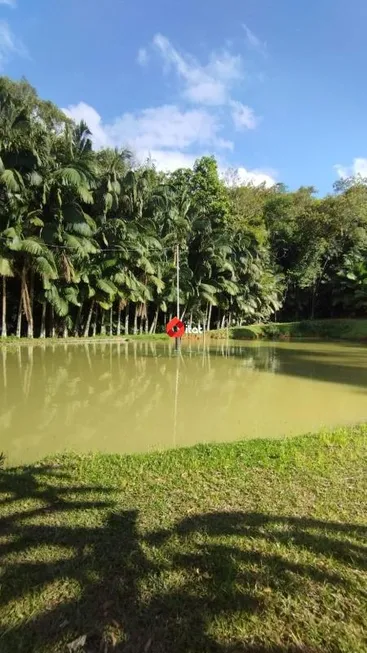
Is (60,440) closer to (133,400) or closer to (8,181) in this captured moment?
(133,400)

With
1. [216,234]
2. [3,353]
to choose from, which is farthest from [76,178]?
[216,234]

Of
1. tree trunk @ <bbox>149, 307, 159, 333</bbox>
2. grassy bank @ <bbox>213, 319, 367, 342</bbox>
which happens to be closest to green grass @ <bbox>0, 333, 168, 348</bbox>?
tree trunk @ <bbox>149, 307, 159, 333</bbox>

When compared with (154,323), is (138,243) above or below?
above

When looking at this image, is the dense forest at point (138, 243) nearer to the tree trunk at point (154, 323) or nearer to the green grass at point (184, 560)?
the tree trunk at point (154, 323)

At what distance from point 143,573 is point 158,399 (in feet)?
23.5

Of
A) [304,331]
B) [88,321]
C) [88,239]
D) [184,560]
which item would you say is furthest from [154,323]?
[184,560]

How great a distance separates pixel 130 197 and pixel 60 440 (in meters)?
19.2

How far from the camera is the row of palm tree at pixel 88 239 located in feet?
63.4

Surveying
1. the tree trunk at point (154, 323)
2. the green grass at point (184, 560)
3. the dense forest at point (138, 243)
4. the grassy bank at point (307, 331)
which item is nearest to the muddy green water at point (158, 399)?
the green grass at point (184, 560)

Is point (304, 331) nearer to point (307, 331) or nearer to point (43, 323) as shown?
point (307, 331)

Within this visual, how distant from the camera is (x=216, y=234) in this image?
28.3 meters

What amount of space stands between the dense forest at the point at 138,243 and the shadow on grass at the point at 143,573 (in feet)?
52.8

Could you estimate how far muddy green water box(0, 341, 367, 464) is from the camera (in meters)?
7.07

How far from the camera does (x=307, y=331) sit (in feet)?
104
